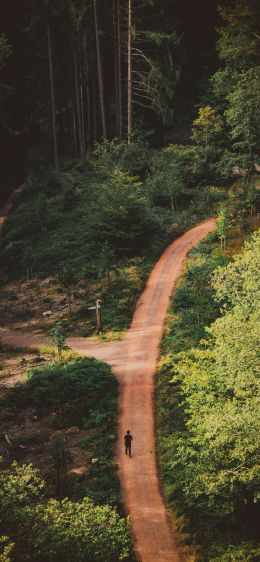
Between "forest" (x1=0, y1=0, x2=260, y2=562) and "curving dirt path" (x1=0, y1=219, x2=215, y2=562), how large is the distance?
7.3 inches

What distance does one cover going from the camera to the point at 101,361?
22.3 meters

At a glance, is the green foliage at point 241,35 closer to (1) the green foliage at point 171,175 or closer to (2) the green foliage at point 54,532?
(1) the green foliage at point 171,175

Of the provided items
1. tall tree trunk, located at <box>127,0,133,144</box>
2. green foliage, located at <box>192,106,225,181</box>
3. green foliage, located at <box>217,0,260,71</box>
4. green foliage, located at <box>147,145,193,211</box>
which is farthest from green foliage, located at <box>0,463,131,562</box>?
tall tree trunk, located at <box>127,0,133,144</box>

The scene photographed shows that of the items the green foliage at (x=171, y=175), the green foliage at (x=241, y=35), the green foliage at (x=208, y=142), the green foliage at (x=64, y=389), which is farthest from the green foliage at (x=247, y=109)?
the green foliage at (x=64, y=389)

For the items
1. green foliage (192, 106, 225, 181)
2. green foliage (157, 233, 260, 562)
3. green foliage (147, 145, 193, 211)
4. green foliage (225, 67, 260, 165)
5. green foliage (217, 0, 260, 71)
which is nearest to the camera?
green foliage (157, 233, 260, 562)

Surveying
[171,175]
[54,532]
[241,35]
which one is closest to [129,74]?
[171,175]

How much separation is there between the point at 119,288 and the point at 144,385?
9793 mm

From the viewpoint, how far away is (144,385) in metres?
20.7

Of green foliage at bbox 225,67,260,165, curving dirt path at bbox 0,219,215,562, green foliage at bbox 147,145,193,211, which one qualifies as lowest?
curving dirt path at bbox 0,219,215,562

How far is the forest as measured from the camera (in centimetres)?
1274

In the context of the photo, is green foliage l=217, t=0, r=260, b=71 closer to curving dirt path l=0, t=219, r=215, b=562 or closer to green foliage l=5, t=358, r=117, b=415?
curving dirt path l=0, t=219, r=215, b=562

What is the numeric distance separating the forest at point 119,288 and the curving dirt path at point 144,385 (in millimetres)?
186

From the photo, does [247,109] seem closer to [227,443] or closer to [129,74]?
[129,74]

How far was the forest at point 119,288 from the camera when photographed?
1274 centimetres
